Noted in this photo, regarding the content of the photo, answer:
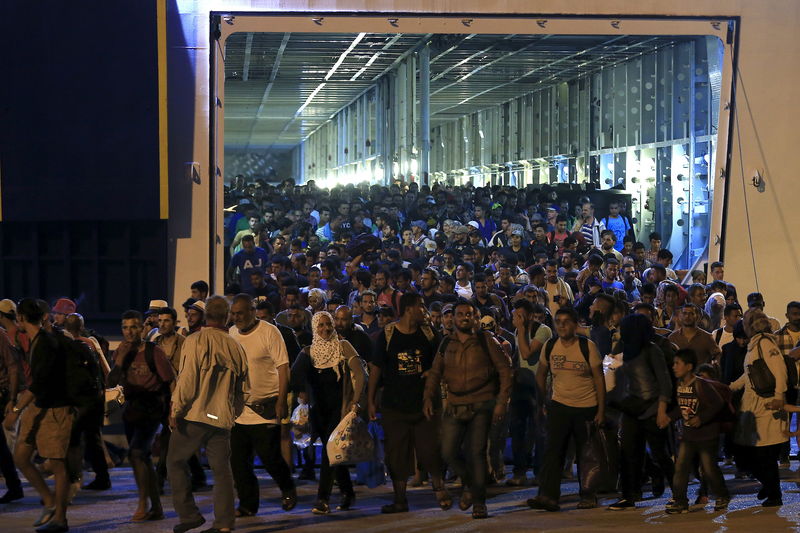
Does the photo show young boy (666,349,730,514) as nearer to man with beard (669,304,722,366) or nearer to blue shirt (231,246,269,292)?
man with beard (669,304,722,366)

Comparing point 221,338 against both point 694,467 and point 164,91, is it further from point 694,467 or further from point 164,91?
point 164,91

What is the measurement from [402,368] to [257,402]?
1073 mm

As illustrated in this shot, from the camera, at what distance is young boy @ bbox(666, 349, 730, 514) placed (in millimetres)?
8727

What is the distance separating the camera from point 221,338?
310 inches

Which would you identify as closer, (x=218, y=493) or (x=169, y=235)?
(x=218, y=493)

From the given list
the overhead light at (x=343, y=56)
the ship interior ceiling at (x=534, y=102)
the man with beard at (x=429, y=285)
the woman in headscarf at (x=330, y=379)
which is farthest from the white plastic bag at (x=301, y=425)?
the overhead light at (x=343, y=56)

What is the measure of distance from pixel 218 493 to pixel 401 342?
6.22 ft

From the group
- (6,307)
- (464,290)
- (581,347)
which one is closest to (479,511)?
(581,347)

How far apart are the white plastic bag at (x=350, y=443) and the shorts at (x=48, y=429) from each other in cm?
181

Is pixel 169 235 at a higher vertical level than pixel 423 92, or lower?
lower

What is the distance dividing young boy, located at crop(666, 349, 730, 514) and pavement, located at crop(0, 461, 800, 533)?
202 mm

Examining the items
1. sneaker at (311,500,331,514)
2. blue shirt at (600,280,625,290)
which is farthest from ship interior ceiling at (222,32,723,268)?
sneaker at (311,500,331,514)

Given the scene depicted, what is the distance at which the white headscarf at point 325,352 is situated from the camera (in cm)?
920

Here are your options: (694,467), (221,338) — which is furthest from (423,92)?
(221,338)
